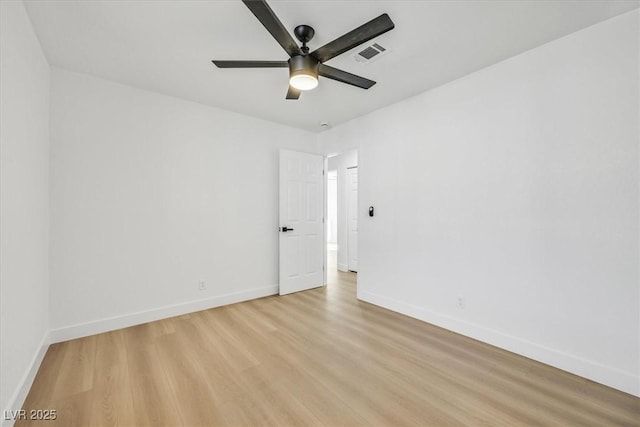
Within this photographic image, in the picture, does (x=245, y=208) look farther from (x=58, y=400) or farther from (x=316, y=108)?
(x=58, y=400)

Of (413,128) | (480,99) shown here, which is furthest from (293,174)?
(480,99)

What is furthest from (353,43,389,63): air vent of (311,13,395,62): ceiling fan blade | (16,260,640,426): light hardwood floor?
(16,260,640,426): light hardwood floor

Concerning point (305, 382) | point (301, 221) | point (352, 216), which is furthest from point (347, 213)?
point (305, 382)

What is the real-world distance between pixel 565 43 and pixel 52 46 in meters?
4.28

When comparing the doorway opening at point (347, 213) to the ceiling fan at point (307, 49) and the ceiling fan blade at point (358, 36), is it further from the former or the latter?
the ceiling fan blade at point (358, 36)

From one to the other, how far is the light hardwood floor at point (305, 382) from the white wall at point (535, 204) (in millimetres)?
335

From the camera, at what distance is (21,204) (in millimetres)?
1836

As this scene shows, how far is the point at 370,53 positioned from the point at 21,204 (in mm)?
2875

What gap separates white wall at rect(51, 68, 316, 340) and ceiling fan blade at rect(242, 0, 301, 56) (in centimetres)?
213

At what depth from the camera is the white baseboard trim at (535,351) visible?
191 cm

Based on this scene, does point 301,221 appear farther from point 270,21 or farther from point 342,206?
A: point 270,21

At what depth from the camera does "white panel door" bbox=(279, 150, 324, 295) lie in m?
4.13

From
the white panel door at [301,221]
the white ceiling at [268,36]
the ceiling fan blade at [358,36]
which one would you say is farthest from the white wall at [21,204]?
the white panel door at [301,221]

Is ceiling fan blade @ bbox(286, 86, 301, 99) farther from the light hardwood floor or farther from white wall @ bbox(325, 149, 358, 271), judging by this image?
white wall @ bbox(325, 149, 358, 271)
